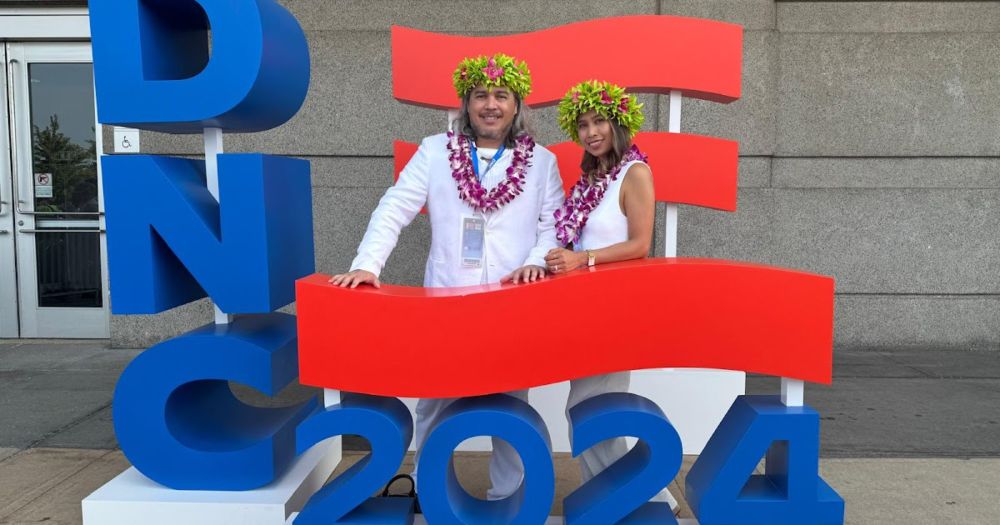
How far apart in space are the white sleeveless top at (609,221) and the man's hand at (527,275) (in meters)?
0.29

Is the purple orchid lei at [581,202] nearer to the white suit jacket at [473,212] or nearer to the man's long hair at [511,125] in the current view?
the white suit jacket at [473,212]

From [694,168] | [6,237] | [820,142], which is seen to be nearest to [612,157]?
[694,168]

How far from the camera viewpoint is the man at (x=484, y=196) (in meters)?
2.89

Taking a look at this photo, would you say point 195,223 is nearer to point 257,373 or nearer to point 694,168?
point 257,373

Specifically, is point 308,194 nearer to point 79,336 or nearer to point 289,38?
point 289,38

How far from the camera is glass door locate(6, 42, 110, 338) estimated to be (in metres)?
6.52

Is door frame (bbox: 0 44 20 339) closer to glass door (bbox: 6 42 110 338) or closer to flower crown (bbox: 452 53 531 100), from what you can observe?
glass door (bbox: 6 42 110 338)

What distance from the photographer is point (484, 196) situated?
2.90m

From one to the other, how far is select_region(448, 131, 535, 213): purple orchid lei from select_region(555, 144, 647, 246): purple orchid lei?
21 cm

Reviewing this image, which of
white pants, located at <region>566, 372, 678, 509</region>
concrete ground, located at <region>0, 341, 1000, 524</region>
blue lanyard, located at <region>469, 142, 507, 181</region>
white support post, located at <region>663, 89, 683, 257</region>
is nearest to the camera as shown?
white pants, located at <region>566, 372, 678, 509</region>

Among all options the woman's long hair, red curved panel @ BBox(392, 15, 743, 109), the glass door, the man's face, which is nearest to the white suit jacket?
the man's face

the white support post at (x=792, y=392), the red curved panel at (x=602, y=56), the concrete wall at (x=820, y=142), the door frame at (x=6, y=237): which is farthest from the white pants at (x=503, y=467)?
the door frame at (x=6, y=237)

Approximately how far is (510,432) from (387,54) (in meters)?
4.46

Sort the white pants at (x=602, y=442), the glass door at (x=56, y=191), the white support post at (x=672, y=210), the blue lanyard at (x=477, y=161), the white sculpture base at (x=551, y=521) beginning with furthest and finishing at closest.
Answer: the glass door at (x=56, y=191), the white support post at (x=672, y=210), the blue lanyard at (x=477, y=161), the white pants at (x=602, y=442), the white sculpture base at (x=551, y=521)
